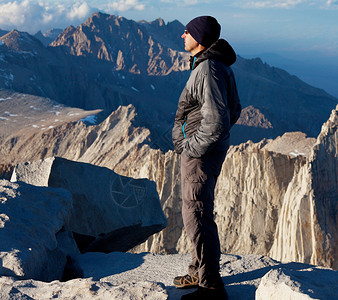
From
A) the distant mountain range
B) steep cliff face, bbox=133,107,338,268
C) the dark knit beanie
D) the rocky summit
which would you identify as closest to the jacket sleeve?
the dark knit beanie

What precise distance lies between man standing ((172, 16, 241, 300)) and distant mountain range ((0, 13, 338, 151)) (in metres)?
77.9

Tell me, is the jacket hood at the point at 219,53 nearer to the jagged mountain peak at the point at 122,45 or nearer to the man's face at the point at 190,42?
the man's face at the point at 190,42

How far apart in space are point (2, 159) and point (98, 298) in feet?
145

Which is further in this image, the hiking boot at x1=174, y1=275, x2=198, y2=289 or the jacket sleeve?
the hiking boot at x1=174, y1=275, x2=198, y2=289

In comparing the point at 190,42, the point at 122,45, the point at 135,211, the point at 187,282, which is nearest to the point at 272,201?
the point at 135,211

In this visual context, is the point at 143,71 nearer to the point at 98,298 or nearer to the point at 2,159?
the point at 2,159

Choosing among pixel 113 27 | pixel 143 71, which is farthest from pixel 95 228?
pixel 113 27

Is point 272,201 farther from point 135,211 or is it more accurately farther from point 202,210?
point 202,210

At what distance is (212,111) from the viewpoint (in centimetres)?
347

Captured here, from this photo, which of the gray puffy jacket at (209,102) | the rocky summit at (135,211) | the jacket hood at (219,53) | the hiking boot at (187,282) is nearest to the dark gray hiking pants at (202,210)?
the gray puffy jacket at (209,102)

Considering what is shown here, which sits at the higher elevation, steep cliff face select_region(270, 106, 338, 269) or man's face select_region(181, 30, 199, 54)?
man's face select_region(181, 30, 199, 54)

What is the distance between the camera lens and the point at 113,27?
154 m

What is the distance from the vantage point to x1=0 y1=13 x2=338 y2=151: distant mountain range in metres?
91.8

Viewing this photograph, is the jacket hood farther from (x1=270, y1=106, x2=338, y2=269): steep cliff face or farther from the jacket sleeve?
(x1=270, y1=106, x2=338, y2=269): steep cliff face
